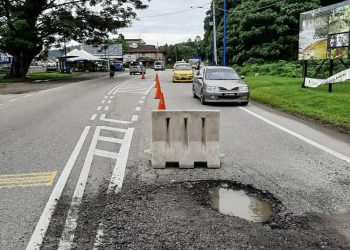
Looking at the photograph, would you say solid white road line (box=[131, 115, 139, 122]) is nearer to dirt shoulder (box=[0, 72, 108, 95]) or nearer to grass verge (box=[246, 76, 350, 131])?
grass verge (box=[246, 76, 350, 131])

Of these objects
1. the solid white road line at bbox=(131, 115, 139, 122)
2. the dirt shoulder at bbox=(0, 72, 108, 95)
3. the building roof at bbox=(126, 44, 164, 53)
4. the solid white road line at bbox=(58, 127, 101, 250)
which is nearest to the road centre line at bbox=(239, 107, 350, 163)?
the solid white road line at bbox=(131, 115, 139, 122)

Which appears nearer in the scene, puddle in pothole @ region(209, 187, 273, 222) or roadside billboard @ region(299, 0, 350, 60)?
puddle in pothole @ region(209, 187, 273, 222)

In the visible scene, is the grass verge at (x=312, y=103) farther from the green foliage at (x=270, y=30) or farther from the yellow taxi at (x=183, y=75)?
the green foliage at (x=270, y=30)

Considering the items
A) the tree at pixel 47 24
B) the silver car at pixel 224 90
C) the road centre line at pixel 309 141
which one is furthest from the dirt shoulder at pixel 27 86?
the road centre line at pixel 309 141

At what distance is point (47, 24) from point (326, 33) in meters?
27.3

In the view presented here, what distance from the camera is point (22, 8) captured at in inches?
1534

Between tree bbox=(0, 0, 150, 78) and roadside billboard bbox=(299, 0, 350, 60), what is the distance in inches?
897

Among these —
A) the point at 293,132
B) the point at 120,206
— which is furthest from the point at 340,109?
the point at 120,206

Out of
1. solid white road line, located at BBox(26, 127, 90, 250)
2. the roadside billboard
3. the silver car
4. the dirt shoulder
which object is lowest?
solid white road line, located at BBox(26, 127, 90, 250)

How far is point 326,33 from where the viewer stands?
2084 cm

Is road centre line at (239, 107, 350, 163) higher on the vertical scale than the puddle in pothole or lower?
higher

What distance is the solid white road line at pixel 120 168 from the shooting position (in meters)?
6.12

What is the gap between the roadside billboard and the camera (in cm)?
1956

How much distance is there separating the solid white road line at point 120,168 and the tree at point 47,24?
30129mm
